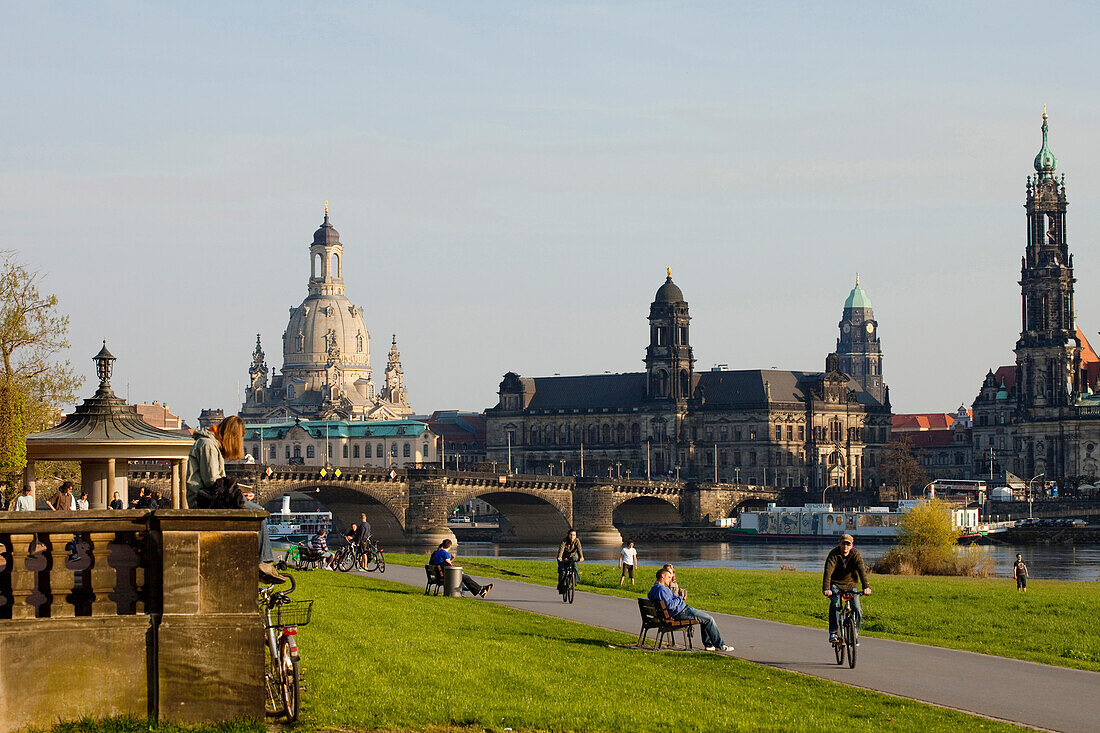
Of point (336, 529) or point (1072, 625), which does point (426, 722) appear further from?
point (336, 529)

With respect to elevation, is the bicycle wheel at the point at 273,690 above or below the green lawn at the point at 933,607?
above

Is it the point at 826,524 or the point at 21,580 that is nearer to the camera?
the point at 21,580

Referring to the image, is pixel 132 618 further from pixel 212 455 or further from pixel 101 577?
pixel 212 455

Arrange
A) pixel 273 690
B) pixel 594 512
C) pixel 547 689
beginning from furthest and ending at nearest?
pixel 594 512
pixel 547 689
pixel 273 690

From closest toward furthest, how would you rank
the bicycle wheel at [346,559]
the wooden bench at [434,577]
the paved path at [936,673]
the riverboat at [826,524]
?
the paved path at [936,673], the wooden bench at [434,577], the bicycle wheel at [346,559], the riverboat at [826,524]

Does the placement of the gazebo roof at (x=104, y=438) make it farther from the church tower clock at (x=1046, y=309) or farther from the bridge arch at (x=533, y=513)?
the church tower clock at (x=1046, y=309)

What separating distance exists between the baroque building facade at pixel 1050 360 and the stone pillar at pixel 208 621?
187 m

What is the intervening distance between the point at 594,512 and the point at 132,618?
141m

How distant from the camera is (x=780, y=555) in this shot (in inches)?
4611

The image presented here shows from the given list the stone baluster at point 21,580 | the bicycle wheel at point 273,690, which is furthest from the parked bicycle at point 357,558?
the stone baluster at point 21,580

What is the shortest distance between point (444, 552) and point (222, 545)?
21.4 m

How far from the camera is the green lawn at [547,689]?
16547 millimetres

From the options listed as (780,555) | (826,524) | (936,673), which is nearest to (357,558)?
(936,673)

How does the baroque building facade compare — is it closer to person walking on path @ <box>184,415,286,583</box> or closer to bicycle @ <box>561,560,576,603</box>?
bicycle @ <box>561,560,576,603</box>
